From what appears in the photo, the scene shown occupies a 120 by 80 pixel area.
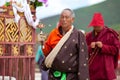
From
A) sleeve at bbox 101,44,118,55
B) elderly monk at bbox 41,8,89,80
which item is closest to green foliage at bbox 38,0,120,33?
sleeve at bbox 101,44,118,55

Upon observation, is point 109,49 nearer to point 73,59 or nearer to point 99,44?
point 99,44

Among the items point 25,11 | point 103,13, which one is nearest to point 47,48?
point 25,11

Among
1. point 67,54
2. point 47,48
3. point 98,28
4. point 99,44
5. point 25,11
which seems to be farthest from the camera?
point 25,11

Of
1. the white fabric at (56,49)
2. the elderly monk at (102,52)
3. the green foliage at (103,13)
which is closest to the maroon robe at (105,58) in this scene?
the elderly monk at (102,52)

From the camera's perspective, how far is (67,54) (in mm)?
5855

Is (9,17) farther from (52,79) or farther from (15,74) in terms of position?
(52,79)

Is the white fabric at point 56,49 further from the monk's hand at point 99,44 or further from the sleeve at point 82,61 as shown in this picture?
the monk's hand at point 99,44

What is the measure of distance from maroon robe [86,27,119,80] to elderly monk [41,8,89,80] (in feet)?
3.12

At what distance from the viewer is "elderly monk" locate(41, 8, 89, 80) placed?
5.84m

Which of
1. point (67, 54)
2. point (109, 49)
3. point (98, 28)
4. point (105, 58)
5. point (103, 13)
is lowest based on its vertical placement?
point (103, 13)

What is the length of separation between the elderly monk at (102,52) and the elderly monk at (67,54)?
0.92m

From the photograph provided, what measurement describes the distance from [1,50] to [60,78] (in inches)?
60.2

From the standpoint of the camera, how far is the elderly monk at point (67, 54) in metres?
5.84

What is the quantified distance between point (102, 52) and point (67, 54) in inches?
43.2
